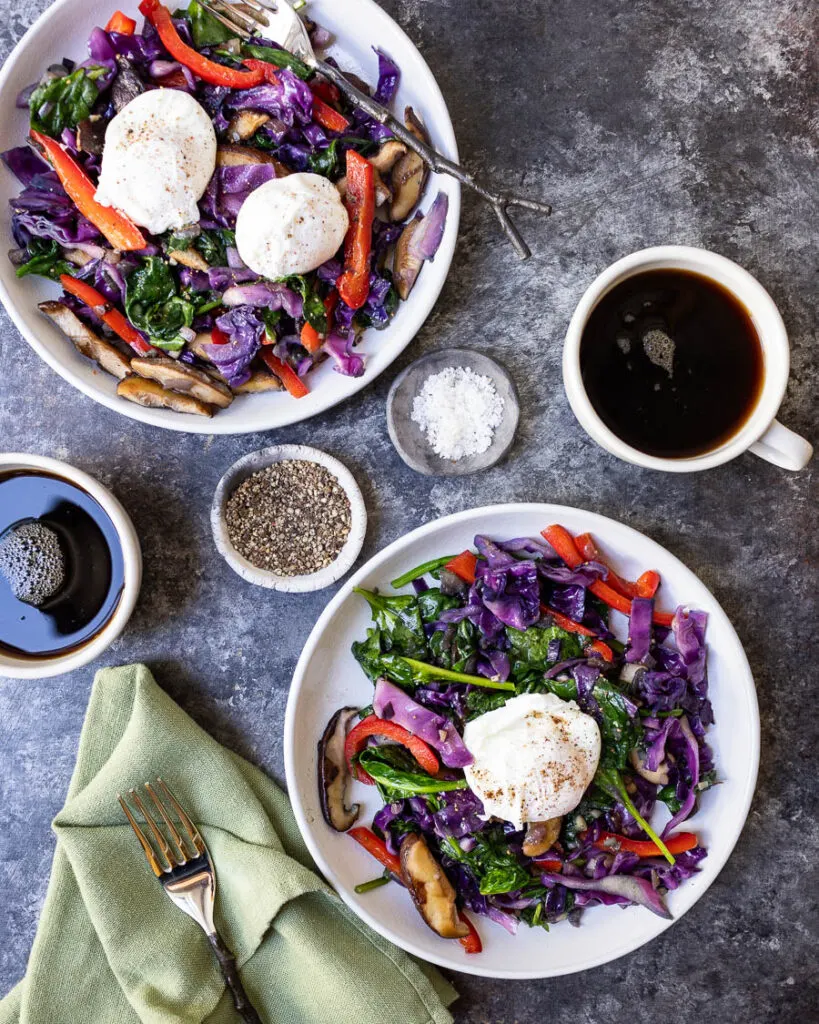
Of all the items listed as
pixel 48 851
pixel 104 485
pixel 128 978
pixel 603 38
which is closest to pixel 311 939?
pixel 128 978

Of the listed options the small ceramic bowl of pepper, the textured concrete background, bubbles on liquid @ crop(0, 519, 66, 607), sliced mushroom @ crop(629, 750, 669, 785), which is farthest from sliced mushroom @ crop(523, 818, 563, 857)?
bubbles on liquid @ crop(0, 519, 66, 607)

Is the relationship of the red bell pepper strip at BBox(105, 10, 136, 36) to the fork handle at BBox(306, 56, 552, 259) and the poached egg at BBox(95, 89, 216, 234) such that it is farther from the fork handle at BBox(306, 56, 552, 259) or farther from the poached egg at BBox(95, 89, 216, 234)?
the fork handle at BBox(306, 56, 552, 259)

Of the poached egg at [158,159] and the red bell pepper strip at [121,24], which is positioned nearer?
the poached egg at [158,159]

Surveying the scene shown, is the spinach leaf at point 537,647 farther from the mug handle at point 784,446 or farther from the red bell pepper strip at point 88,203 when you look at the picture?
the red bell pepper strip at point 88,203

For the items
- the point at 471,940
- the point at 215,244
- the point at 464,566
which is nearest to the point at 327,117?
the point at 215,244

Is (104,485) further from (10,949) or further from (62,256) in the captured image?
(10,949)

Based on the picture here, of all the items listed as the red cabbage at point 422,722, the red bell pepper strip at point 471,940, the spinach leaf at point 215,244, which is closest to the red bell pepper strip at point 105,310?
the spinach leaf at point 215,244
